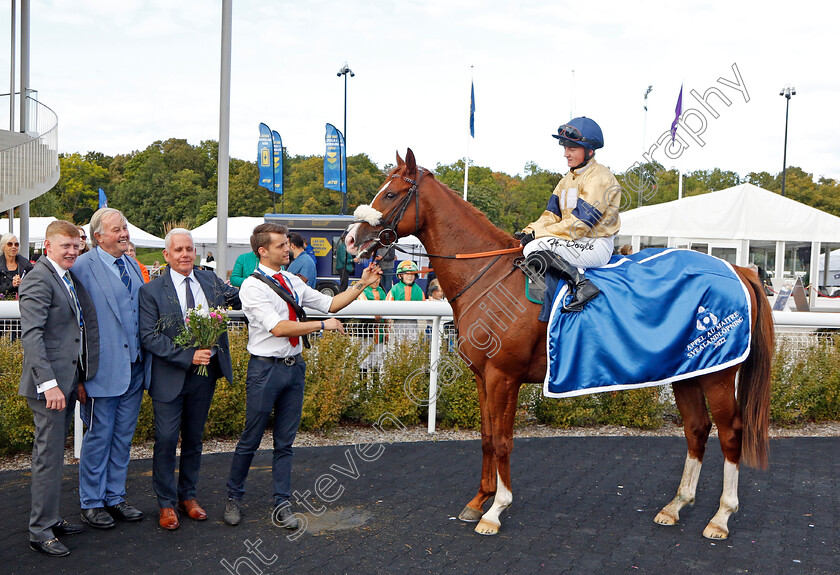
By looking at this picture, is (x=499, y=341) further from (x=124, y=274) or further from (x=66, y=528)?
(x=66, y=528)

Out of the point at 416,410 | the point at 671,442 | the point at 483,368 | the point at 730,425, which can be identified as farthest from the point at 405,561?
the point at 671,442

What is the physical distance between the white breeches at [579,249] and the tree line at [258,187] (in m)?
31.3

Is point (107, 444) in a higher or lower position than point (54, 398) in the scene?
lower

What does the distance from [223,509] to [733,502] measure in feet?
10.6

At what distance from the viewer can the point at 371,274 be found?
13.4 feet

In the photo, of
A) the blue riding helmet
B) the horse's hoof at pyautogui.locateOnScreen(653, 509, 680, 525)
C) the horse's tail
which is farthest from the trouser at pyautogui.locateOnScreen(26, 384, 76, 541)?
the horse's tail

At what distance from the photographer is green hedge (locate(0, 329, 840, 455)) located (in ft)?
19.2

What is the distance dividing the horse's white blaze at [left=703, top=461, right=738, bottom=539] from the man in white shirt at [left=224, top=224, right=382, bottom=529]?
254cm

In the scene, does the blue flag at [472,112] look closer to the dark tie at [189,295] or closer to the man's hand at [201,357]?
the dark tie at [189,295]

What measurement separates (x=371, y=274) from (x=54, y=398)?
1.91 meters

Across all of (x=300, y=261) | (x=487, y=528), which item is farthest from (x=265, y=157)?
(x=487, y=528)

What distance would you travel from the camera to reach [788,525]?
13.4 feet

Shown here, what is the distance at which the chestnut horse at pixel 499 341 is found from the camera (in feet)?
13.3

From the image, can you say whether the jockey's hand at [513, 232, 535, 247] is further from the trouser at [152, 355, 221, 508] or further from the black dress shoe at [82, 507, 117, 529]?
the black dress shoe at [82, 507, 117, 529]
